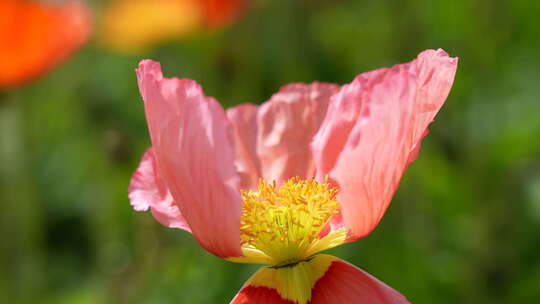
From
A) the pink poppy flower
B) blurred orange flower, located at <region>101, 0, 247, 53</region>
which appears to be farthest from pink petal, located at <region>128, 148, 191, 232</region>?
blurred orange flower, located at <region>101, 0, 247, 53</region>

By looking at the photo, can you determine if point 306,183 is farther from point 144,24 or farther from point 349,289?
point 144,24

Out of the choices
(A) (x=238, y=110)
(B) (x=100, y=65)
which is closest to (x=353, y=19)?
(B) (x=100, y=65)

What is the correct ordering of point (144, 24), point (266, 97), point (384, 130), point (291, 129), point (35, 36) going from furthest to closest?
point (144, 24)
point (266, 97)
point (35, 36)
point (291, 129)
point (384, 130)

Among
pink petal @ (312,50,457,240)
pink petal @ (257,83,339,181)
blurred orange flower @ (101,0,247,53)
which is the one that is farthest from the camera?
blurred orange flower @ (101,0,247,53)

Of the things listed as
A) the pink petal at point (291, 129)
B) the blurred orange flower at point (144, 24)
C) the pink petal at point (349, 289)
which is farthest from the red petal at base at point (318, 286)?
the blurred orange flower at point (144, 24)

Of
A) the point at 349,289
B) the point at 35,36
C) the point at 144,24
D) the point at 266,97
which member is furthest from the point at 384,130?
the point at 144,24

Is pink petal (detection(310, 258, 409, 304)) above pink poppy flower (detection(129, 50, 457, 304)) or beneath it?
beneath

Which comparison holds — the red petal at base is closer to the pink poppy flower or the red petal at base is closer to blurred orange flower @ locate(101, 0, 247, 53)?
the pink poppy flower

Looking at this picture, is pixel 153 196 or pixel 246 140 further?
pixel 246 140
